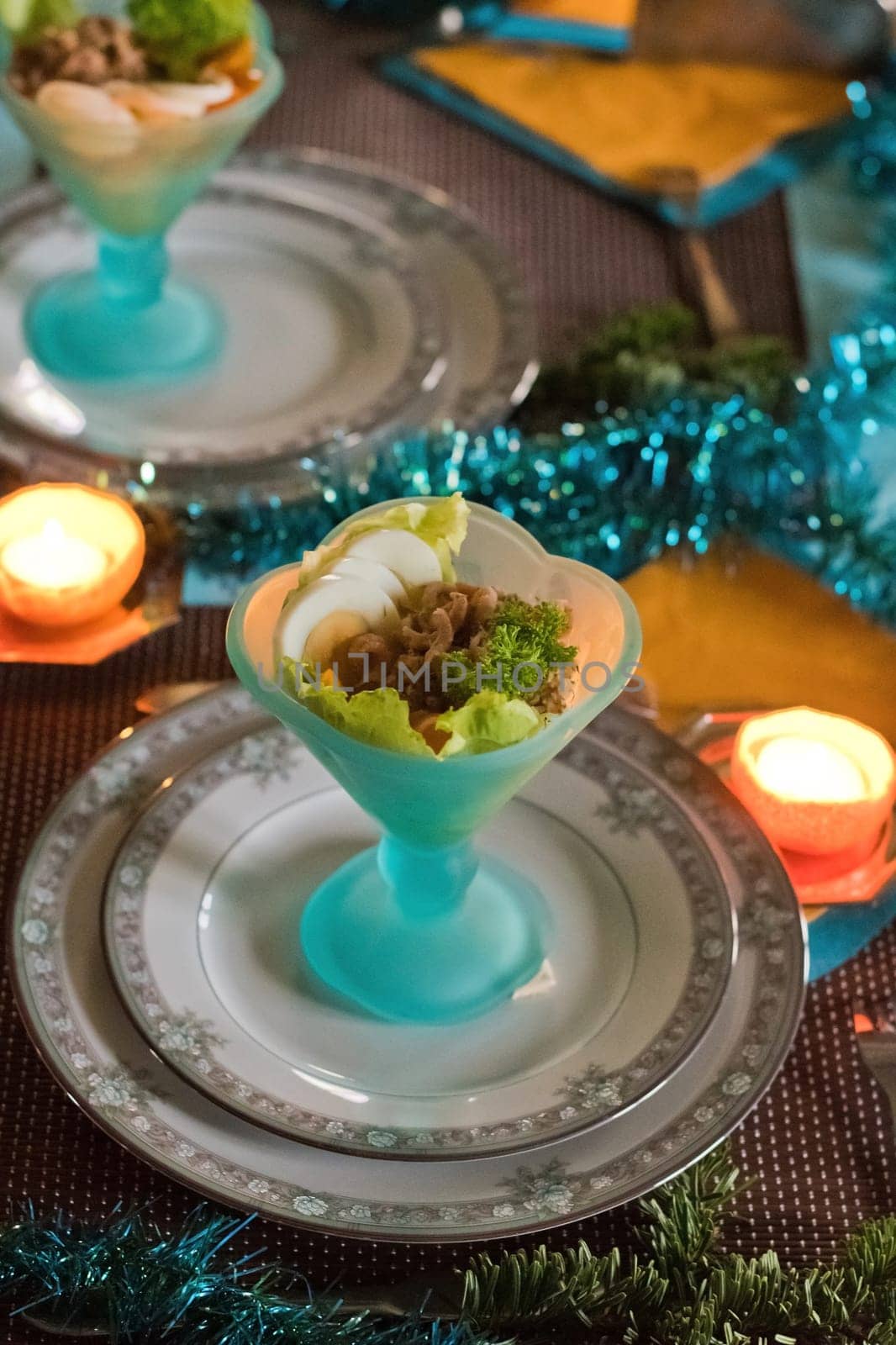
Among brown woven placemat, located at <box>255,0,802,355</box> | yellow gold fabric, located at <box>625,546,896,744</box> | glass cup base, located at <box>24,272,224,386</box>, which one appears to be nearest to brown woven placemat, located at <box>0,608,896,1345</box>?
yellow gold fabric, located at <box>625,546,896,744</box>

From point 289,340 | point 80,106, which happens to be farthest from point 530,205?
point 80,106

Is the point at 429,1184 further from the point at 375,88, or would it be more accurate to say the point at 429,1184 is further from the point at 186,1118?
the point at 375,88

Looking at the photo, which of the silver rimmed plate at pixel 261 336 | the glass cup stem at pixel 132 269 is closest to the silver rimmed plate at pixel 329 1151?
the silver rimmed plate at pixel 261 336

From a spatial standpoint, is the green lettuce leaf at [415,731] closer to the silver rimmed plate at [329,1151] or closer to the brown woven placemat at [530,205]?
the silver rimmed plate at [329,1151]

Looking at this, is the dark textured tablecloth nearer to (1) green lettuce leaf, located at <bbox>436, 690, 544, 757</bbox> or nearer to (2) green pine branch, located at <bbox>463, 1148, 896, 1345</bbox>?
(2) green pine branch, located at <bbox>463, 1148, 896, 1345</bbox>

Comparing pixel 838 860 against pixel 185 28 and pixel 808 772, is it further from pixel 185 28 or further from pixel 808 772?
pixel 185 28

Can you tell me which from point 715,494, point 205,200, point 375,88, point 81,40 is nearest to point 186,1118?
point 715,494
